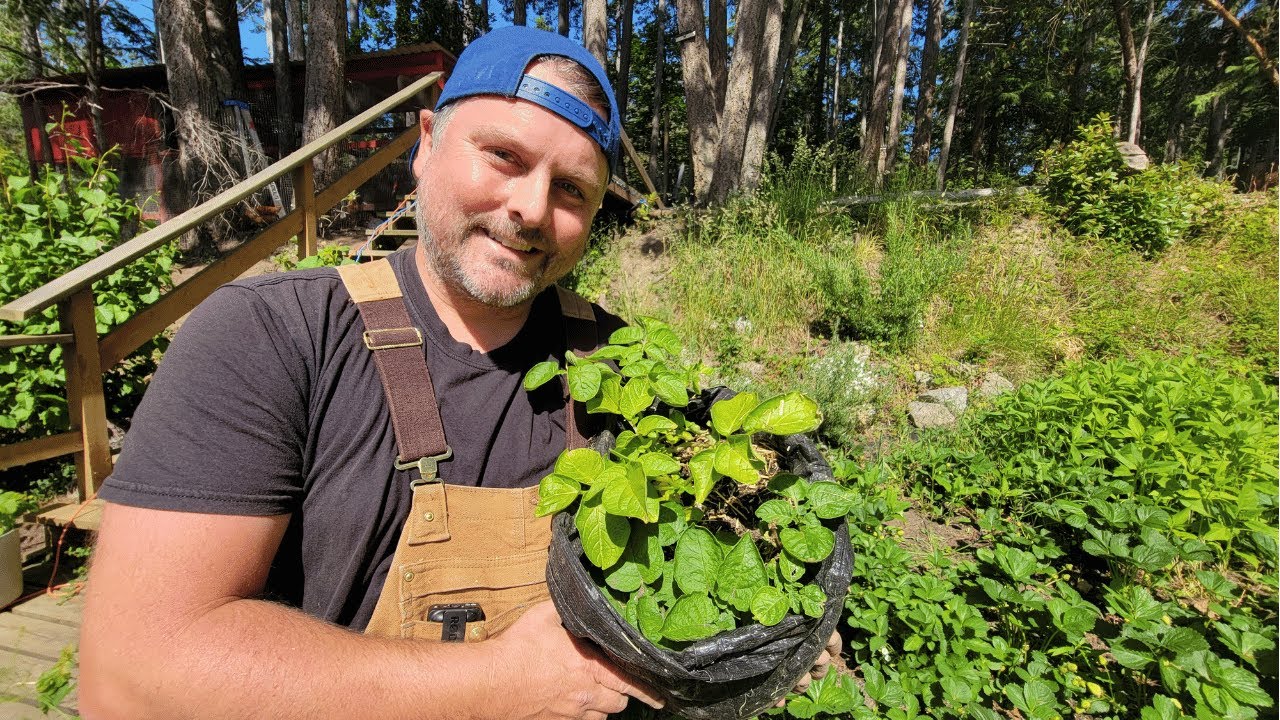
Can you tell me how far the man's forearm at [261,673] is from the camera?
0.83 meters

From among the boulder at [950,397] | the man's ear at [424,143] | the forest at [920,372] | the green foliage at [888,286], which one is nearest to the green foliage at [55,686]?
the forest at [920,372]

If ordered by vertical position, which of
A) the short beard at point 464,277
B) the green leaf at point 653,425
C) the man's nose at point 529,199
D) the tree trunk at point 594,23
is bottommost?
the green leaf at point 653,425

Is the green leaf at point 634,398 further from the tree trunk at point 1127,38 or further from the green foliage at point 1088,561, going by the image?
the tree trunk at point 1127,38

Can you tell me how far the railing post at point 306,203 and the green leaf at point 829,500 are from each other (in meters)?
3.70

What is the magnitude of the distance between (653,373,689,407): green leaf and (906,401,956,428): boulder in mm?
3043

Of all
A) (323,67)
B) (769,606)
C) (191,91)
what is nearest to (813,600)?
(769,606)

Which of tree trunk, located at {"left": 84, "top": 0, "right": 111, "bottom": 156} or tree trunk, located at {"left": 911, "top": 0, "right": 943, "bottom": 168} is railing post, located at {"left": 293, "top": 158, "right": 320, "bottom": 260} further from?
tree trunk, located at {"left": 911, "top": 0, "right": 943, "bottom": 168}

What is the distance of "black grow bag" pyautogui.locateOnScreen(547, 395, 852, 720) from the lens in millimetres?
884

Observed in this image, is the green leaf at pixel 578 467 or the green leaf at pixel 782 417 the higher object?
→ the green leaf at pixel 782 417

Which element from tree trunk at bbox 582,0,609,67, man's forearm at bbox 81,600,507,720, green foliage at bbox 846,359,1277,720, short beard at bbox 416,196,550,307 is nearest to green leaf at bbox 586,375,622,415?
short beard at bbox 416,196,550,307

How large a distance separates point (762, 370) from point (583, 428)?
2950mm

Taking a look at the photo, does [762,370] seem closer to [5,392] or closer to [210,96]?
[5,392]

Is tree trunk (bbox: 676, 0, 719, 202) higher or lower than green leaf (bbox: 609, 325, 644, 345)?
higher

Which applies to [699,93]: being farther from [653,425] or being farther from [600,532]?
[600,532]
